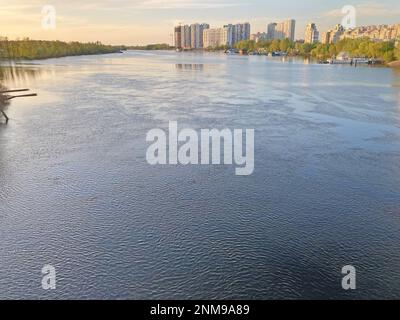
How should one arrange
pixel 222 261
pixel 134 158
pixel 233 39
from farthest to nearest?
1. pixel 233 39
2. pixel 134 158
3. pixel 222 261

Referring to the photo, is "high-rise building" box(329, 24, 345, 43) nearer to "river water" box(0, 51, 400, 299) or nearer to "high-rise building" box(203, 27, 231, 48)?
"high-rise building" box(203, 27, 231, 48)

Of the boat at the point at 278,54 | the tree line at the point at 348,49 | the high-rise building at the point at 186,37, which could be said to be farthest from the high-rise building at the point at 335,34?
the high-rise building at the point at 186,37

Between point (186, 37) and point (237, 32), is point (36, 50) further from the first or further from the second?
point (186, 37)

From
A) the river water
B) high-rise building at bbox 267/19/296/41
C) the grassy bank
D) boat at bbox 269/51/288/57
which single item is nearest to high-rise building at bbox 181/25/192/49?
high-rise building at bbox 267/19/296/41

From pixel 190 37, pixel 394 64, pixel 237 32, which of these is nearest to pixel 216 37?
pixel 237 32

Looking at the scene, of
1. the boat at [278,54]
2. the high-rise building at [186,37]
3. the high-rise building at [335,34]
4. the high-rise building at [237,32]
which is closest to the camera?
the boat at [278,54]

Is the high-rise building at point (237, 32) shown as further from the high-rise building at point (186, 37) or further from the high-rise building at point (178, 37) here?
the high-rise building at point (178, 37)
